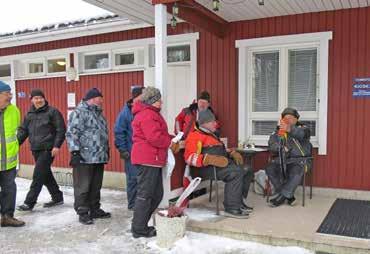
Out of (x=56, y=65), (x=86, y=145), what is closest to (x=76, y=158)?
(x=86, y=145)

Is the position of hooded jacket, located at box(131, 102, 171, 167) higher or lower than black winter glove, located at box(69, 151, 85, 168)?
higher

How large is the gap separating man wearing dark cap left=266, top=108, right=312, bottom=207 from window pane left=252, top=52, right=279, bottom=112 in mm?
967

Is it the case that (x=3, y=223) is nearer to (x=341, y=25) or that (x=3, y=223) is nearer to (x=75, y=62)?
(x=75, y=62)

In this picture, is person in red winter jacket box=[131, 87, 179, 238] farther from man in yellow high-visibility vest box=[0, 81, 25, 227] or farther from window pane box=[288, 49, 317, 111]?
window pane box=[288, 49, 317, 111]

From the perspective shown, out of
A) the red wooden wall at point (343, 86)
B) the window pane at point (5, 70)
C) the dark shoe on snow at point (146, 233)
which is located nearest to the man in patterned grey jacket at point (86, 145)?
the dark shoe on snow at point (146, 233)

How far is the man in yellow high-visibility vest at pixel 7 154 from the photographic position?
4543 mm

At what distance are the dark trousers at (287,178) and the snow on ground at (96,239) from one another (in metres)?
0.93

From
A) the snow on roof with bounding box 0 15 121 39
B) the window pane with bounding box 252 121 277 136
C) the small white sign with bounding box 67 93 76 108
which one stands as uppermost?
the snow on roof with bounding box 0 15 121 39

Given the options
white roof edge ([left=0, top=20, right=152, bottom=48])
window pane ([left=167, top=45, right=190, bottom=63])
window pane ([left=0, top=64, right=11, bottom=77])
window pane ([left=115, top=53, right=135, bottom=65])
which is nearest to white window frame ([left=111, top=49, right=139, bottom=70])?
window pane ([left=115, top=53, right=135, bottom=65])

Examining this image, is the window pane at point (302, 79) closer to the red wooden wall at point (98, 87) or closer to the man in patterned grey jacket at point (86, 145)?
the red wooden wall at point (98, 87)

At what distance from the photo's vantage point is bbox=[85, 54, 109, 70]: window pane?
24.5 feet

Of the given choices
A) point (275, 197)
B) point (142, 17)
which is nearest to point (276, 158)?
point (275, 197)

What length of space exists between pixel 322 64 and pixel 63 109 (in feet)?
16.2

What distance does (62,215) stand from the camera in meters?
5.12
